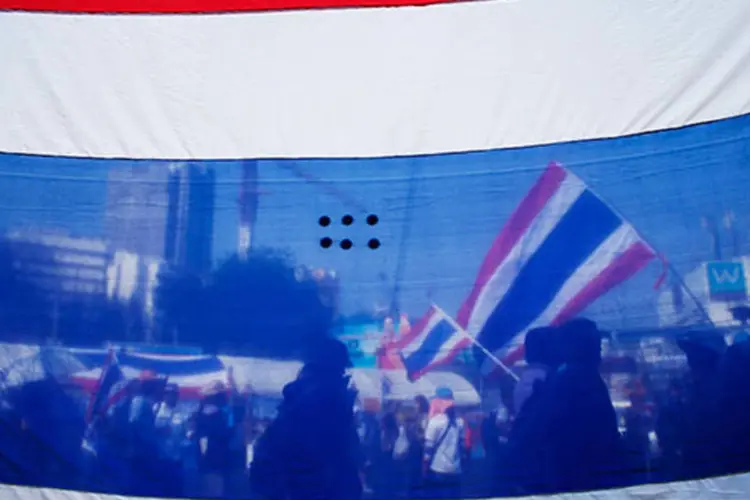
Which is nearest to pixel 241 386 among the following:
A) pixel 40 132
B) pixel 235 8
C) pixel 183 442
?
pixel 183 442

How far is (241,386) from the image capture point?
74.7 inches

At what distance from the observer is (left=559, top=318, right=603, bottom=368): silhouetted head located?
181 cm

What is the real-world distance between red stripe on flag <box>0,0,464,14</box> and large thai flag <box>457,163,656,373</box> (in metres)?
0.63

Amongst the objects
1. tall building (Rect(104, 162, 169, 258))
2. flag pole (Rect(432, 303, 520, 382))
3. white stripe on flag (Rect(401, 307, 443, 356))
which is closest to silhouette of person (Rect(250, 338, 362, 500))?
white stripe on flag (Rect(401, 307, 443, 356))

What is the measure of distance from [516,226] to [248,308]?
66 cm

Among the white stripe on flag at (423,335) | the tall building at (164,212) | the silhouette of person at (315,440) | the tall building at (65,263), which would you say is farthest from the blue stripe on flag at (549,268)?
the tall building at (65,263)

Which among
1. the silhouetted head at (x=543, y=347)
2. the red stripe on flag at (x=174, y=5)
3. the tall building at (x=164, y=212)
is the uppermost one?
the red stripe on flag at (x=174, y=5)

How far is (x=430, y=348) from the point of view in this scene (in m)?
1.86

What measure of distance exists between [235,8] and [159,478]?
1176 mm

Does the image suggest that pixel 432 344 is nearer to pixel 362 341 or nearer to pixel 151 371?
pixel 362 341

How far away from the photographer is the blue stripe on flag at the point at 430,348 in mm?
1858

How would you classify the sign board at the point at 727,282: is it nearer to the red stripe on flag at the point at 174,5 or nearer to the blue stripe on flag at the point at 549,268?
the blue stripe on flag at the point at 549,268

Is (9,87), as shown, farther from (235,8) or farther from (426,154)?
(426,154)

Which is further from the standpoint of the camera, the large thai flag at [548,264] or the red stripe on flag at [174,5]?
the red stripe on flag at [174,5]
